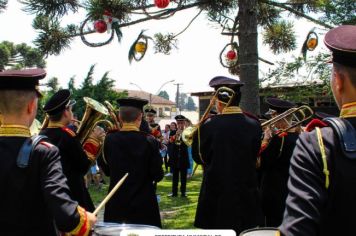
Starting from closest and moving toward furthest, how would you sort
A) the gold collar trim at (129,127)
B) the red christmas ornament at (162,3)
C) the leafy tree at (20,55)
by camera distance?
the gold collar trim at (129,127)
the red christmas ornament at (162,3)
the leafy tree at (20,55)

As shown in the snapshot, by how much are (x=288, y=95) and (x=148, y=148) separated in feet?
10.1

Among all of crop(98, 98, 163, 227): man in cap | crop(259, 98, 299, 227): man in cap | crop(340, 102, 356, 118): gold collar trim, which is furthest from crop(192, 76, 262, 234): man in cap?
crop(340, 102, 356, 118): gold collar trim

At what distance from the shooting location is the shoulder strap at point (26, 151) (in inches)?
95.3

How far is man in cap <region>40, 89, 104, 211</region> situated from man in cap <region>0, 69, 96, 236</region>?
1.65m

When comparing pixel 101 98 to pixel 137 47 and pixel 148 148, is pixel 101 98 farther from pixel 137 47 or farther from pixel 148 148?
pixel 148 148

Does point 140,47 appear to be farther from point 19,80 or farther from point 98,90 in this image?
point 98,90

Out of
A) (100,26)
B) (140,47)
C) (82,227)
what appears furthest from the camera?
(140,47)

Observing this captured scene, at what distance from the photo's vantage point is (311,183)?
68.5 inches

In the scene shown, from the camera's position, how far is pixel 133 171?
184 inches

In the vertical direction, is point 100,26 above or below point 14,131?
above

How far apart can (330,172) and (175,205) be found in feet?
24.7

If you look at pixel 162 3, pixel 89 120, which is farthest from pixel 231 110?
pixel 162 3

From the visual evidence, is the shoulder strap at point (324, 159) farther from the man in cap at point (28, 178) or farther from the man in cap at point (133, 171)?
the man in cap at point (133, 171)

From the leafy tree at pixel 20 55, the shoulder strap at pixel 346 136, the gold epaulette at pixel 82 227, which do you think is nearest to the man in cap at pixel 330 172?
the shoulder strap at pixel 346 136
